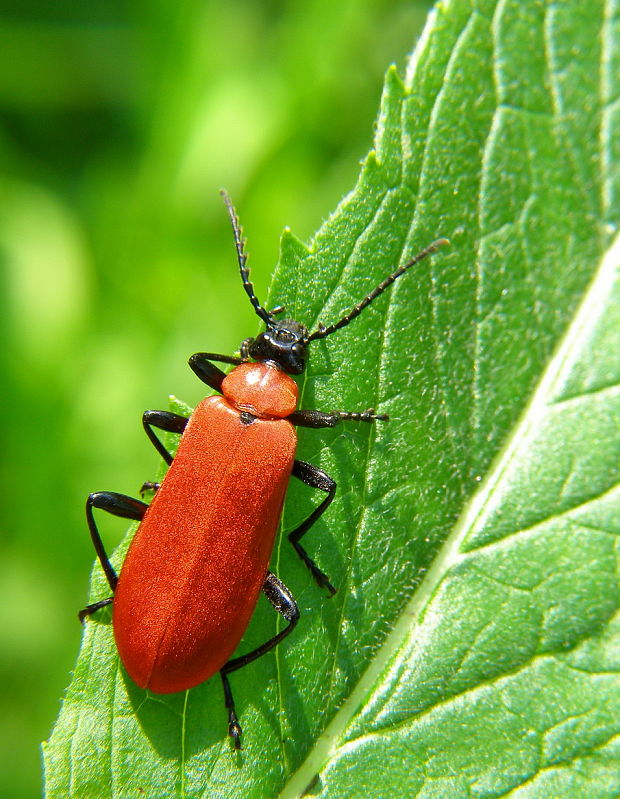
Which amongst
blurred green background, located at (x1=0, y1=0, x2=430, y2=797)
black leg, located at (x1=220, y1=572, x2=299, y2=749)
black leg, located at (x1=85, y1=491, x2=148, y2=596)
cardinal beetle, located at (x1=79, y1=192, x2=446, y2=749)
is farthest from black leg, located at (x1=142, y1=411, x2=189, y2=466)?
blurred green background, located at (x1=0, y1=0, x2=430, y2=797)

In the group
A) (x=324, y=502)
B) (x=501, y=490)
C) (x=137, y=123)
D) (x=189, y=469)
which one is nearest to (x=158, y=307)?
(x=137, y=123)

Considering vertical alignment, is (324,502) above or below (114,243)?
below

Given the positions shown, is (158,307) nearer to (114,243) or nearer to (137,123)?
(114,243)

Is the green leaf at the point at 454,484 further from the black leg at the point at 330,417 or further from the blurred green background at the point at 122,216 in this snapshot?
the blurred green background at the point at 122,216

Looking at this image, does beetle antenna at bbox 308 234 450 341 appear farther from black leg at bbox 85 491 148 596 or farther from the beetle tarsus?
the beetle tarsus

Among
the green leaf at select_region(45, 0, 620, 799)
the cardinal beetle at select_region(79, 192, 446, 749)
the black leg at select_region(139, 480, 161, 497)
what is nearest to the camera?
the green leaf at select_region(45, 0, 620, 799)

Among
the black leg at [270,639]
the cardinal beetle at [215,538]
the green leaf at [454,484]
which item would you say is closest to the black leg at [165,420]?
the cardinal beetle at [215,538]

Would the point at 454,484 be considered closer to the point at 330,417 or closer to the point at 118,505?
the point at 330,417
